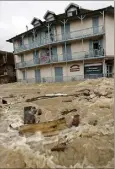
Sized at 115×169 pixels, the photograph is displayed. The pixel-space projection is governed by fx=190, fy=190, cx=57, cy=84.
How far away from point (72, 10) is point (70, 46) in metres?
5.52

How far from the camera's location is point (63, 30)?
28406mm

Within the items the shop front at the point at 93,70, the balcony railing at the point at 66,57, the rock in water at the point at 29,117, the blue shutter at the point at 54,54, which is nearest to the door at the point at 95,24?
the balcony railing at the point at 66,57

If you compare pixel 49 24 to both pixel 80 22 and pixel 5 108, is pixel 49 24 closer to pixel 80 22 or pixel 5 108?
pixel 80 22

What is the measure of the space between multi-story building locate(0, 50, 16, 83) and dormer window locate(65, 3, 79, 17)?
670 inches

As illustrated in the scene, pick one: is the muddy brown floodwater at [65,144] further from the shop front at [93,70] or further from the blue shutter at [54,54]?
the blue shutter at [54,54]

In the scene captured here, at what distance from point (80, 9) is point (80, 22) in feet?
14.2

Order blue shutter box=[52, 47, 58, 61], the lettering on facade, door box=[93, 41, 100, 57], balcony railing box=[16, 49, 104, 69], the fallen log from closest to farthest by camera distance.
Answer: the fallen log, door box=[93, 41, 100, 57], balcony railing box=[16, 49, 104, 69], the lettering on facade, blue shutter box=[52, 47, 58, 61]

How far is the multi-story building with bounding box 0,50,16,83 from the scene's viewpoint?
37.3m

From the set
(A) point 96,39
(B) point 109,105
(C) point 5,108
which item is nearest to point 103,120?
(B) point 109,105

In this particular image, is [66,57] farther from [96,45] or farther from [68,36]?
[96,45]

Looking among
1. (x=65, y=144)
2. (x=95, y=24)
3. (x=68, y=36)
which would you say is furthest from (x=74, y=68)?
(x=65, y=144)

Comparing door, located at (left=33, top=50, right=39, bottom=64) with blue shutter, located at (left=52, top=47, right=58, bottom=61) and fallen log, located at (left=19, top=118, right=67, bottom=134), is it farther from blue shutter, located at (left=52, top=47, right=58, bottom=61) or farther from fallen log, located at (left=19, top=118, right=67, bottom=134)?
fallen log, located at (left=19, top=118, right=67, bottom=134)

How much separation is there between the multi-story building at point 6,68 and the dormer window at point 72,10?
1702 centimetres

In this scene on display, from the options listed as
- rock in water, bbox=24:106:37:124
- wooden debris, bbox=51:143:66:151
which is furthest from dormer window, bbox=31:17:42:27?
wooden debris, bbox=51:143:66:151
